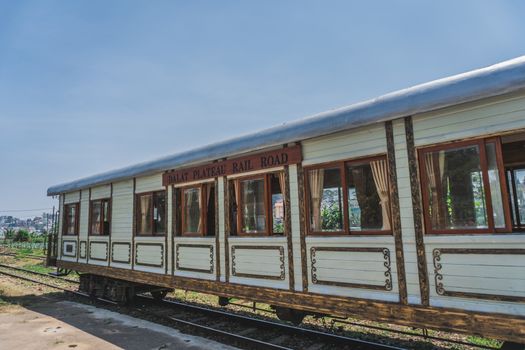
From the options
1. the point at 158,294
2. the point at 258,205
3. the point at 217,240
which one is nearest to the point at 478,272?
the point at 258,205

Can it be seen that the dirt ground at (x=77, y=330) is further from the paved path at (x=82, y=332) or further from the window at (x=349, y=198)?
the window at (x=349, y=198)

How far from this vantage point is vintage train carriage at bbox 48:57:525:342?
3951mm

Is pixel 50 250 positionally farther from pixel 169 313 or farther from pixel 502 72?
pixel 502 72

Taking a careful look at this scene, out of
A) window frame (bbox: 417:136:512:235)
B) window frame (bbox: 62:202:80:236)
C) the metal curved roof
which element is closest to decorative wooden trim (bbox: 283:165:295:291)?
the metal curved roof

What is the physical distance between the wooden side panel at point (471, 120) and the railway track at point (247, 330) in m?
3.00

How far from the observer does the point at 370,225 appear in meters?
4.98

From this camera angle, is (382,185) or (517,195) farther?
(517,195)

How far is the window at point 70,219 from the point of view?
475 inches

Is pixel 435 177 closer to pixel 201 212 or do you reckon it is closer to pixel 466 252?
pixel 466 252

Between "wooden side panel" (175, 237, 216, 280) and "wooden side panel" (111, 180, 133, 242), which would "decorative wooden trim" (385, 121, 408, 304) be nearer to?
"wooden side panel" (175, 237, 216, 280)

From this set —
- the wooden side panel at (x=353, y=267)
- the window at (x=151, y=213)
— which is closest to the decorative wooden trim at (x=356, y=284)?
the wooden side panel at (x=353, y=267)

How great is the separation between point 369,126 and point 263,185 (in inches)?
84.4

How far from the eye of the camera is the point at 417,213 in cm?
446

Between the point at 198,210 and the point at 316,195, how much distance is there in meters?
2.95
